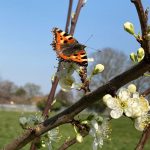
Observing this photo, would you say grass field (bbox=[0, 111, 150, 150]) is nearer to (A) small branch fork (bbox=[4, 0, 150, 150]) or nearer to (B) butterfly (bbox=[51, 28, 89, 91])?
(B) butterfly (bbox=[51, 28, 89, 91])

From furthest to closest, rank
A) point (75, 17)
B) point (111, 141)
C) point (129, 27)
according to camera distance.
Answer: point (111, 141) < point (75, 17) < point (129, 27)

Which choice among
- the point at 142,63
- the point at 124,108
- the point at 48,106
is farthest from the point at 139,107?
the point at 48,106

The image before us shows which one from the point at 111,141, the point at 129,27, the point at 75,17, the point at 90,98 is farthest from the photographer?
the point at 111,141

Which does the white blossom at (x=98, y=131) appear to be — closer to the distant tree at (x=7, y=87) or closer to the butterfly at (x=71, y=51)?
the butterfly at (x=71, y=51)

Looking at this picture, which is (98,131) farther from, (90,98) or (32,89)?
(32,89)

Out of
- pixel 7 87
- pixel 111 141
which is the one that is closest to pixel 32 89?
pixel 7 87

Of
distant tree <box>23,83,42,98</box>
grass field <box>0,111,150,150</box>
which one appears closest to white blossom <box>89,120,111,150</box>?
grass field <box>0,111,150,150</box>

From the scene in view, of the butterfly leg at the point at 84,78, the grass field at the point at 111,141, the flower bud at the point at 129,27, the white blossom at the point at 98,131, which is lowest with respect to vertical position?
the grass field at the point at 111,141

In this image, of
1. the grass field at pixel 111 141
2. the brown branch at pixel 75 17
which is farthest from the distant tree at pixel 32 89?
the brown branch at pixel 75 17
